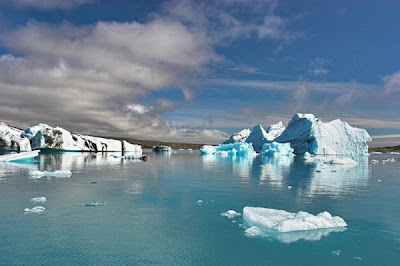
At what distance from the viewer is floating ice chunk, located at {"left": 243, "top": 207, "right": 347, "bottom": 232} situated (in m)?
7.86

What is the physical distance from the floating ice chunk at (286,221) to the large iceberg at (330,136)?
5614cm

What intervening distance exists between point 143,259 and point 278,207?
6154 mm

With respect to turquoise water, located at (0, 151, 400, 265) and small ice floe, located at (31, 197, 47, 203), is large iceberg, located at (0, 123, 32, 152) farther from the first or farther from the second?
small ice floe, located at (31, 197, 47, 203)

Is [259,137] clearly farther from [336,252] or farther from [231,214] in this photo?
[336,252]

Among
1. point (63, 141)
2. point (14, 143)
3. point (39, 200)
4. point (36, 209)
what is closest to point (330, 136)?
point (63, 141)

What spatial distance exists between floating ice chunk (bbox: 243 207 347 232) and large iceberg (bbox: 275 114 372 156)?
56.1 meters

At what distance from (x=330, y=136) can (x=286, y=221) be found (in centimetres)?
6037

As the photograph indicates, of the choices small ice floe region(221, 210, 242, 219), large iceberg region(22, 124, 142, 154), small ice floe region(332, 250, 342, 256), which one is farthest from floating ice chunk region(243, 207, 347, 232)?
large iceberg region(22, 124, 142, 154)

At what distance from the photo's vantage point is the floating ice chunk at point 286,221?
309 inches

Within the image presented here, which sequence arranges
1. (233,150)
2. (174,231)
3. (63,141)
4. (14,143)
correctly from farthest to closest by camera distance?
1. (233,150)
2. (63,141)
3. (14,143)
4. (174,231)

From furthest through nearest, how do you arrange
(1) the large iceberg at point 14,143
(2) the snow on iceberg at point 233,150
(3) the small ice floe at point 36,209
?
(2) the snow on iceberg at point 233,150 < (1) the large iceberg at point 14,143 < (3) the small ice floe at point 36,209

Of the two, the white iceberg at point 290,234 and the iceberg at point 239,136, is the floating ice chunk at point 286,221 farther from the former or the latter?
the iceberg at point 239,136

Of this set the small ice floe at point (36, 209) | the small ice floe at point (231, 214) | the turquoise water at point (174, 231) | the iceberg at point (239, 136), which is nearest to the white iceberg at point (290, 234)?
the turquoise water at point (174, 231)

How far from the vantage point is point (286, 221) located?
7930 mm
